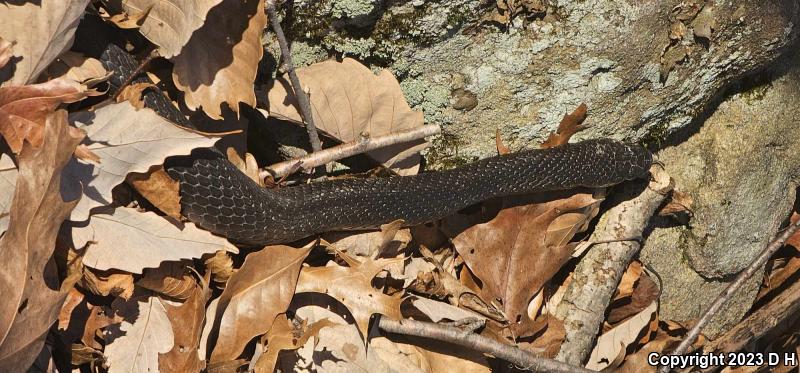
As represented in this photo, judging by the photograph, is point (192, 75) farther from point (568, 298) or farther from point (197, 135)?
point (568, 298)

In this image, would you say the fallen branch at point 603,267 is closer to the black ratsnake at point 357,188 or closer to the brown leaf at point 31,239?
the black ratsnake at point 357,188

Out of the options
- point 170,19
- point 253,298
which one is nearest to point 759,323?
point 253,298

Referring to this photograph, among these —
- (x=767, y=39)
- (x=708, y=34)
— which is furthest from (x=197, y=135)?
(x=767, y=39)

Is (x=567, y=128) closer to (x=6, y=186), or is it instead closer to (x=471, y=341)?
(x=471, y=341)

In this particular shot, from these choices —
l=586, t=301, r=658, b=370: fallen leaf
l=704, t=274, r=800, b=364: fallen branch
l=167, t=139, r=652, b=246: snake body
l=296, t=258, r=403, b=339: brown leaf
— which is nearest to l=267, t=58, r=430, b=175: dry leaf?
l=167, t=139, r=652, b=246: snake body

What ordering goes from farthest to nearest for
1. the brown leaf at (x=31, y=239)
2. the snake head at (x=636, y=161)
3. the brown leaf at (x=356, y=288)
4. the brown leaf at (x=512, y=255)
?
the snake head at (x=636, y=161) → the brown leaf at (x=512, y=255) → the brown leaf at (x=356, y=288) → the brown leaf at (x=31, y=239)

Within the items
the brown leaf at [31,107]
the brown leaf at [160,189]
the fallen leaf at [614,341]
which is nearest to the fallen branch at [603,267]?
the fallen leaf at [614,341]

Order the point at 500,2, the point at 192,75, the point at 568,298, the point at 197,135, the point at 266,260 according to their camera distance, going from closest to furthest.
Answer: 1. the point at 197,135
2. the point at 192,75
3. the point at 266,260
4. the point at 500,2
5. the point at 568,298
